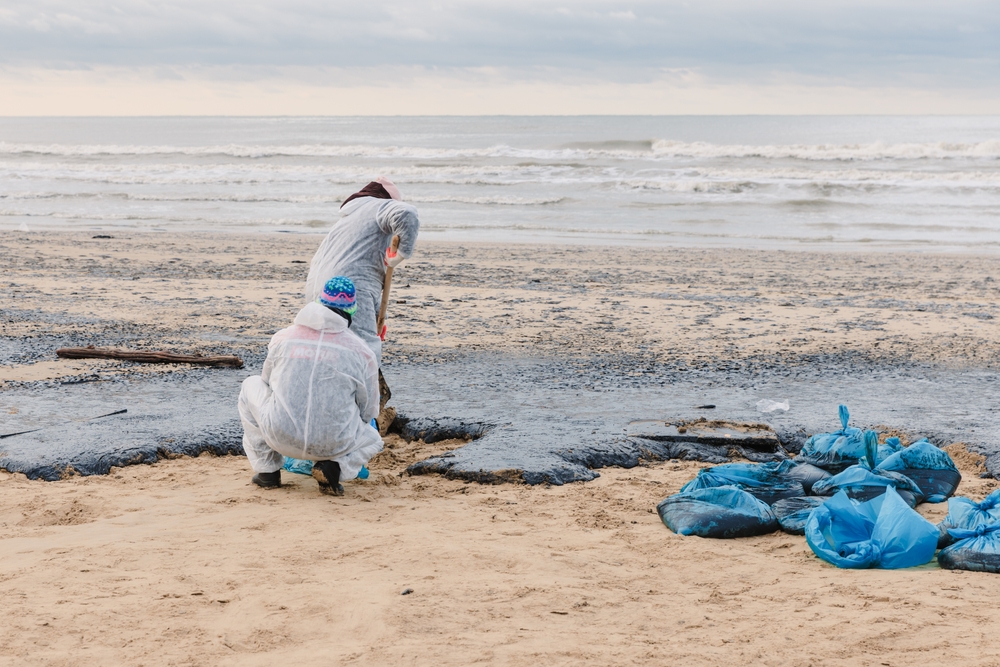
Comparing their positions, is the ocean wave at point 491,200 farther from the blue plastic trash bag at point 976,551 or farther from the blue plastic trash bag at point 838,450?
the blue plastic trash bag at point 976,551

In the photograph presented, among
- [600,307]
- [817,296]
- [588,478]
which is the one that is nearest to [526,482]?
[588,478]

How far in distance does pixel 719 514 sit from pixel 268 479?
2200 mm

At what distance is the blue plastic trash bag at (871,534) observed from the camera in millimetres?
3459

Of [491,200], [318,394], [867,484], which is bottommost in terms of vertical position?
[867,484]

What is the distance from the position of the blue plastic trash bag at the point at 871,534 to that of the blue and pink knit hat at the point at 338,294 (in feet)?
7.60

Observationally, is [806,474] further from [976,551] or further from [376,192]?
[376,192]

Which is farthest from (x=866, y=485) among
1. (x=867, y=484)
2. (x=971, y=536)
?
(x=971, y=536)

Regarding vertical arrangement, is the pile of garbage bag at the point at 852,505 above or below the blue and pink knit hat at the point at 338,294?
below

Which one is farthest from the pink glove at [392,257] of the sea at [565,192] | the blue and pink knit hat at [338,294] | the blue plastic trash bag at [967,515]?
the sea at [565,192]

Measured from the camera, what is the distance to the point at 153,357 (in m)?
6.84

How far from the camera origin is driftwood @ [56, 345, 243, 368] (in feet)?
22.4

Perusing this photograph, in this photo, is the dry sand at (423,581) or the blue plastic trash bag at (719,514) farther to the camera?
the blue plastic trash bag at (719,514)

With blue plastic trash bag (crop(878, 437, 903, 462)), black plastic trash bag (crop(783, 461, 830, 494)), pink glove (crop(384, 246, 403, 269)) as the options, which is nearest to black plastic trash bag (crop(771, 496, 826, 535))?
black plastic trash bag (crop(783, 461, 830, 494))

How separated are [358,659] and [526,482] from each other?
197 cm
